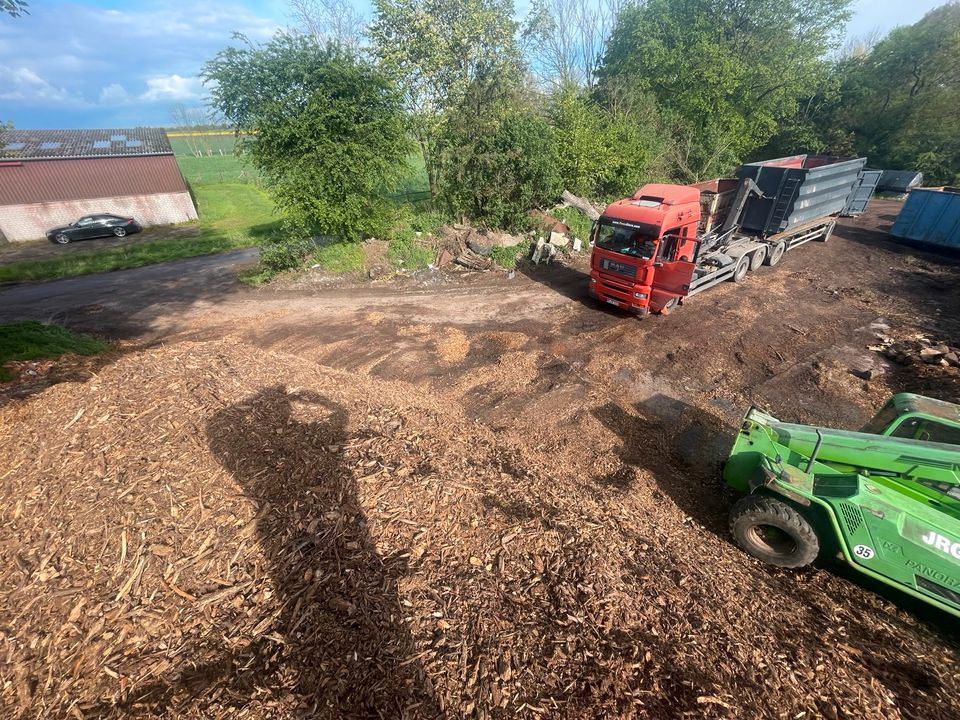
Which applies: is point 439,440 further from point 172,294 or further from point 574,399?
point 172,294

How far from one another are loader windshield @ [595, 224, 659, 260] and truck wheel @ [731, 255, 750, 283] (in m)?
4.78

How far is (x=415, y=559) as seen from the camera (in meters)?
4.28

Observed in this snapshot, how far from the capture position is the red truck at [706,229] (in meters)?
10.1

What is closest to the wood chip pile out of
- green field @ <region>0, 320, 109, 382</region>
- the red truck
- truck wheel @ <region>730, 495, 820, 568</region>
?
truck wheel @ <region>730, 495, 820, 568</region>

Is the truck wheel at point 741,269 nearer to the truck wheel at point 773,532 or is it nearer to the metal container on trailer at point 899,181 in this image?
the truck wheel at point 773,532

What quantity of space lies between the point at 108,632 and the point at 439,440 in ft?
13.1

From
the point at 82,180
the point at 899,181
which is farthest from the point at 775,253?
the point at 82,180

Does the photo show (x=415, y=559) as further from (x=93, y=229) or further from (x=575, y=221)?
(x=93, y=229)

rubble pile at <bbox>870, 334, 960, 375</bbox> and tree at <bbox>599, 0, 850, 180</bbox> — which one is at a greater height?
tree at <bbox>599, 0, 850, 180</bbox>

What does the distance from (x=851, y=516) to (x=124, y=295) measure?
20.5 m

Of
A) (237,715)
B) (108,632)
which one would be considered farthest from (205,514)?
(237,715)

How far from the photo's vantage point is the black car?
79.2 ft

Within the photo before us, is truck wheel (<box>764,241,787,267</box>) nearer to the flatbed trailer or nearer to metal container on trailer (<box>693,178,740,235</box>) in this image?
the flatbed trailer

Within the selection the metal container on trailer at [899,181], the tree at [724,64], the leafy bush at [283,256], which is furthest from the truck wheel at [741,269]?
the metal container on trailer at [899,181]
